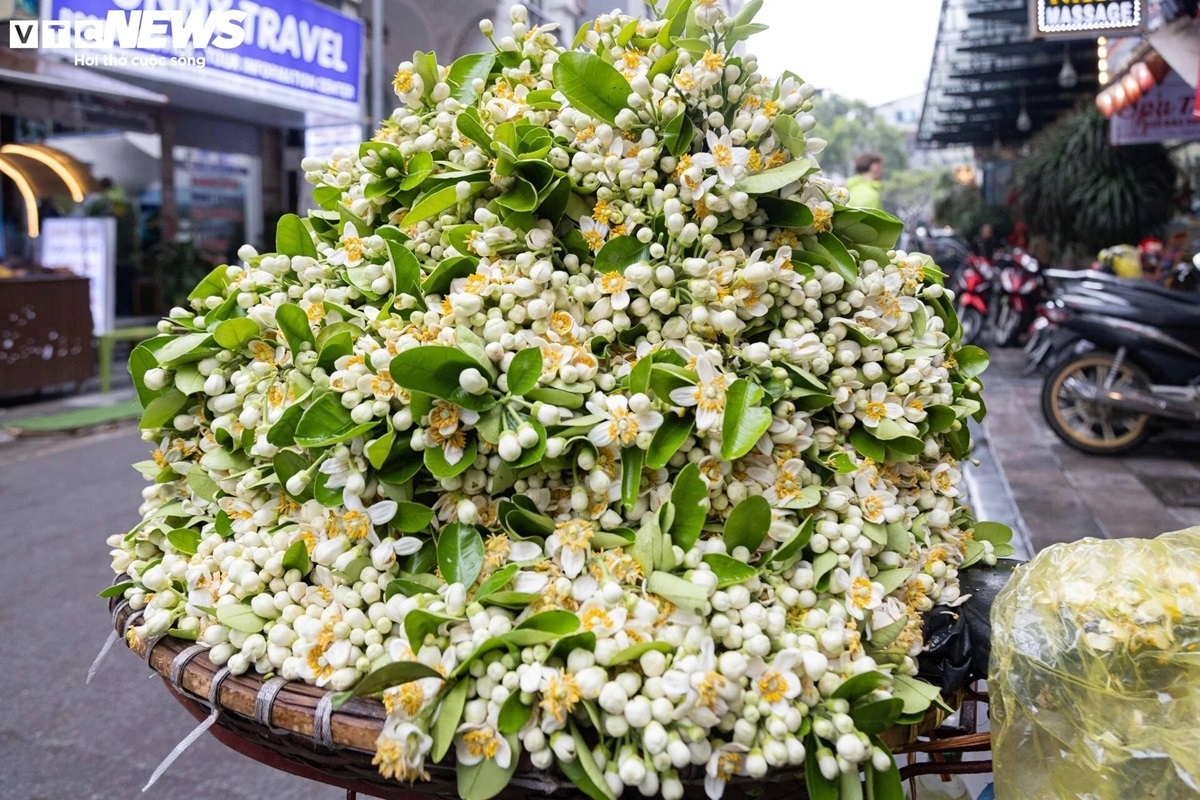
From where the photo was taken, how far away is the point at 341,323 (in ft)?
3.96

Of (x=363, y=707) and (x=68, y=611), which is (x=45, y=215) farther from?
(x=363, y=707)

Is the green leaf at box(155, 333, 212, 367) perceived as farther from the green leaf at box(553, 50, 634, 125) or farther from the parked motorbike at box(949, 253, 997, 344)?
the parked motorbike at box(949, 253, 997, 344)

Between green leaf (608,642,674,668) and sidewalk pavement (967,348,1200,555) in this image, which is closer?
green leaf (608,642,674,668)

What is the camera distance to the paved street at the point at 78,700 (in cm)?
251

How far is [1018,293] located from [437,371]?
9.59 metres

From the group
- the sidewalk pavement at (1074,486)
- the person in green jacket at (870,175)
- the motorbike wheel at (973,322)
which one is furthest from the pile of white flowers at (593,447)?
the motorbike wheel at (973,322)

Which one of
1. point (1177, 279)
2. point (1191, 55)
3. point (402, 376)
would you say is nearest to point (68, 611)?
point (402, 376)

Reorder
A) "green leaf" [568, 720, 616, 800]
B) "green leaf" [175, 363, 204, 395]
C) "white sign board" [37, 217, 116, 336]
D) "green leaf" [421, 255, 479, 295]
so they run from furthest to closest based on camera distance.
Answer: "white sign board" [37, 217, 116, 336]
"green leaf" [175, 363, 204, 395]
"green leaf" [421, 255, 479, 295]
"green leaf" [568, 720, 616, 800]

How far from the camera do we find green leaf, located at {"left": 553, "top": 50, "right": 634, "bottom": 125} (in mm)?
1197

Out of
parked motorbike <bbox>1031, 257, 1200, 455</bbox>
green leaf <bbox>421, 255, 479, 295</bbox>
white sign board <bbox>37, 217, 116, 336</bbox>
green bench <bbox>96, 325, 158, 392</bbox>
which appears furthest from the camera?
white sign board <bbox>37, 217, 116, 336</bbox>

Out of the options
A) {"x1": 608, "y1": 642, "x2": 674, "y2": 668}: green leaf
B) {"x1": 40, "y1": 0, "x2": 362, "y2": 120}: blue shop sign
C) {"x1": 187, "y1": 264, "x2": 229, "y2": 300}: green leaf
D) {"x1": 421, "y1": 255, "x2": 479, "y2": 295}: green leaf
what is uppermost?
{"x1": 40, "y1": 0, "x2": 362, "y2": 120}: blue shop sign

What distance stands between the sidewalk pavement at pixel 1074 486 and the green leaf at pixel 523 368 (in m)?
3.09

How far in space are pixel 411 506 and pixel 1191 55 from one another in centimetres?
533

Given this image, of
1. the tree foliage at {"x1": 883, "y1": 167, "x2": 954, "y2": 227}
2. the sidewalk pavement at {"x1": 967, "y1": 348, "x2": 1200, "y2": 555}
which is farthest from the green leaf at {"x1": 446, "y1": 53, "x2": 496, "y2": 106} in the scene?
the tree foliage at {"x1": 883, "y1": 167, "x2": 954, "y2": 227}
